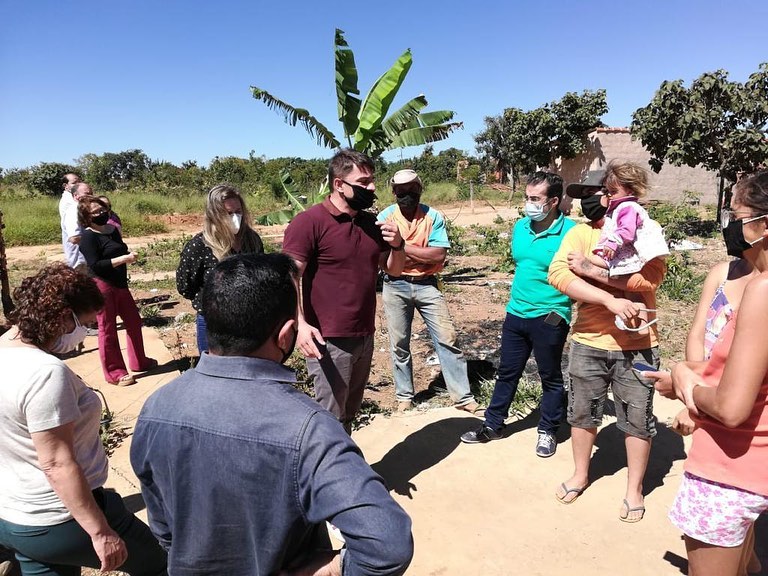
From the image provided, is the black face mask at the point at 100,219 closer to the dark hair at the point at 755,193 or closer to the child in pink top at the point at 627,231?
the child in pink top at the point at 627,231

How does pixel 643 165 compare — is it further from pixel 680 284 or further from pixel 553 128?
pixel 680 284

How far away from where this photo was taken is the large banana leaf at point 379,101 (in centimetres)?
754

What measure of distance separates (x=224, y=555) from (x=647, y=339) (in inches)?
95.5

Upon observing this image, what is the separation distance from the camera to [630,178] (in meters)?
2.69

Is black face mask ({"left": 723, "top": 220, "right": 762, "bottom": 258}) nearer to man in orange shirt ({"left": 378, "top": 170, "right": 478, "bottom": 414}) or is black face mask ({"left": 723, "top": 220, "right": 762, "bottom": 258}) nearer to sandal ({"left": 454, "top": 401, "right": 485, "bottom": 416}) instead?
man in orange shirt ({"left": 378, "top": 170, "right": 478, "bottom": 414})

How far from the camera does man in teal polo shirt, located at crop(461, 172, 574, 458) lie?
3328 mm

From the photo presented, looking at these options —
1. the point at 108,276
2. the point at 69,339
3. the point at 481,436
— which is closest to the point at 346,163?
the point at 69,339

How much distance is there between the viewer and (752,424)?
62.3 inches

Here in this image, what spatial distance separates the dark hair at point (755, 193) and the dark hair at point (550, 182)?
163 cm

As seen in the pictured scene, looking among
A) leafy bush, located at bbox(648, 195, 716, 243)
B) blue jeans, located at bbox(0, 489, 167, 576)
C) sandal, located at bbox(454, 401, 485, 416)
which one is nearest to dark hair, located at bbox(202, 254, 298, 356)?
blue jeans, located at bbox(0, 489, 167, 576)

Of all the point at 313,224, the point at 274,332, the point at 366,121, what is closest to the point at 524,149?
the point at 366,121

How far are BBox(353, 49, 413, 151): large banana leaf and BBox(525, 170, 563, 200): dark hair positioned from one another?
4788 millimetres

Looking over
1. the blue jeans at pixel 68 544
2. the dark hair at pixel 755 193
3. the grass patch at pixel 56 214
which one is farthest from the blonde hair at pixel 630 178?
the grass patch at pixel 56 214

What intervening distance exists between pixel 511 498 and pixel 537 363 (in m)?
0.88
